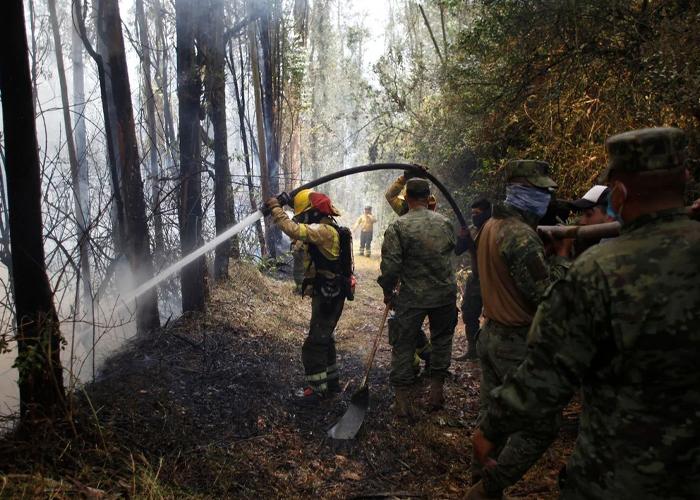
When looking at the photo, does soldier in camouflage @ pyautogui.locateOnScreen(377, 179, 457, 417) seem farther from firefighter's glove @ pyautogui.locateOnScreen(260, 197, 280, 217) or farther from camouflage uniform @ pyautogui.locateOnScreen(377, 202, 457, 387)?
firefighter's glove @ pyautogui.locateOnScreen(260, 197, 280, 217)

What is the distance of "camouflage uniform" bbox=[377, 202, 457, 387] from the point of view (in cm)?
459

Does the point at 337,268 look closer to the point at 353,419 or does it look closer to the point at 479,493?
the point at 353,419

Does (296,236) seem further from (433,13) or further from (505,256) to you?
(433,13)

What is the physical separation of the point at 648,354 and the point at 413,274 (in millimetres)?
3288

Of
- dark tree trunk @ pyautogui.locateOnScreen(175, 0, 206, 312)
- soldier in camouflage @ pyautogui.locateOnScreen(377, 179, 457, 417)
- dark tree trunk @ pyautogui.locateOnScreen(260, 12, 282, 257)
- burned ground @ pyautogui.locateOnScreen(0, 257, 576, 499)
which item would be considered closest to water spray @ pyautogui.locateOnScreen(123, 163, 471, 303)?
dark tree trunk @ pyautogui.locateOnScreen(175, 0, 206, 312)

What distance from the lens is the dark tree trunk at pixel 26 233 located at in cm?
292

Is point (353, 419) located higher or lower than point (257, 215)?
lower

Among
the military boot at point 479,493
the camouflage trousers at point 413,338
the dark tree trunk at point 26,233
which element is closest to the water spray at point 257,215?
the camouflage trousers at point 413,338

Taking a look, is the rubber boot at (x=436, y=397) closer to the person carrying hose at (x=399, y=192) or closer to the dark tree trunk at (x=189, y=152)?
the person carrying hose at (x=399, y=192)

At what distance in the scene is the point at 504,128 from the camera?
7137 millimetres

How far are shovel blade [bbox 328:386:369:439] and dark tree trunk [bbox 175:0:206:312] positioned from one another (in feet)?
10.6

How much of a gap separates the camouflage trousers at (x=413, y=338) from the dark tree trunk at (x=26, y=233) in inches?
115

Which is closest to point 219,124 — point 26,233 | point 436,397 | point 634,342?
point 26,233

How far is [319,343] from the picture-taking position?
489 cm
